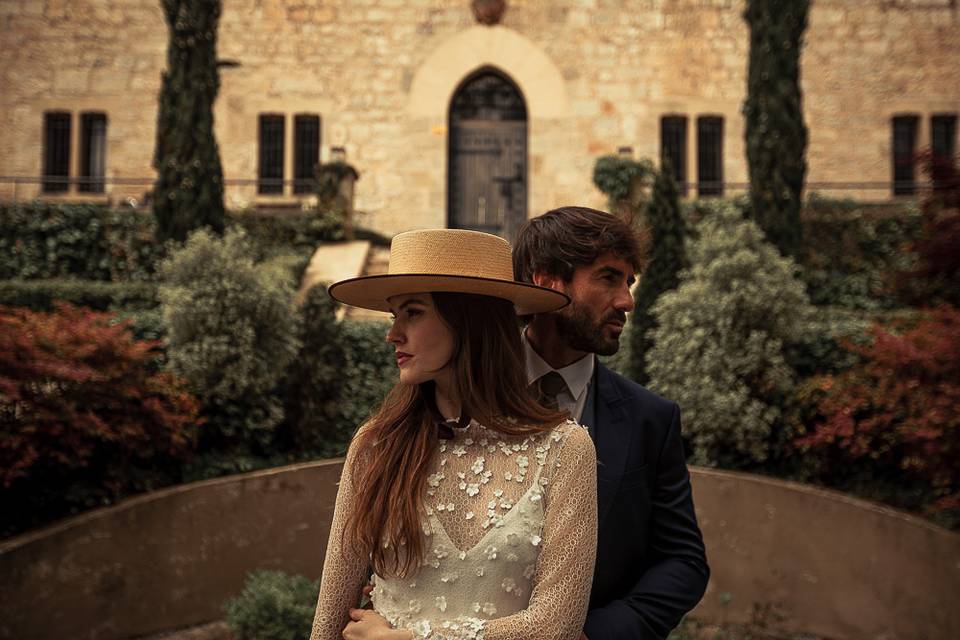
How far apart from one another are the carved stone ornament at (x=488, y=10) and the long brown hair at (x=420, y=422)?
15114 millimetres

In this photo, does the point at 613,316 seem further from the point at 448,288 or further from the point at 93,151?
the point at 93,151

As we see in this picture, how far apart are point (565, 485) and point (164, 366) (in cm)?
669

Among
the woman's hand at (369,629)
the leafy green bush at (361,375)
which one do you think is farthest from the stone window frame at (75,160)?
the woman's hand at (369,629)

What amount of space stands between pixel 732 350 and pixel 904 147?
11.1 meters

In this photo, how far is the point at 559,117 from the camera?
1658 centimetres

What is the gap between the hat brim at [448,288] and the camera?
88.7 inches

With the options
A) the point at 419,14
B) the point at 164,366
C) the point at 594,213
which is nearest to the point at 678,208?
the point at 164,366

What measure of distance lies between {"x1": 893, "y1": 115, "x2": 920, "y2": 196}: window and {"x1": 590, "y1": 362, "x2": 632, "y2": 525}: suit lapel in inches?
619

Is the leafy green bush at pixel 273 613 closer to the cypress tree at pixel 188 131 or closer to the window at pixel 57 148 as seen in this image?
the cypress tree at pixel 188 131

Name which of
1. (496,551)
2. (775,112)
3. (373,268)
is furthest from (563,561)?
(373,268)

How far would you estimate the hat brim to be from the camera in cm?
225

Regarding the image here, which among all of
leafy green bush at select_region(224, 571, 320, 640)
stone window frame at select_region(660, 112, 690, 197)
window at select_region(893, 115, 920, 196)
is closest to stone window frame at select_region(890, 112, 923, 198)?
window at select_region(893, 115, 920, 196)

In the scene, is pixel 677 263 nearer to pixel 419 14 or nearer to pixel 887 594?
pixel 887 594

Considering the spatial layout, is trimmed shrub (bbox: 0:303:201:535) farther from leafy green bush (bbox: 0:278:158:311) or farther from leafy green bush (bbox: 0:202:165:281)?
leafy green bush (bbox: 0:202:165:281)
